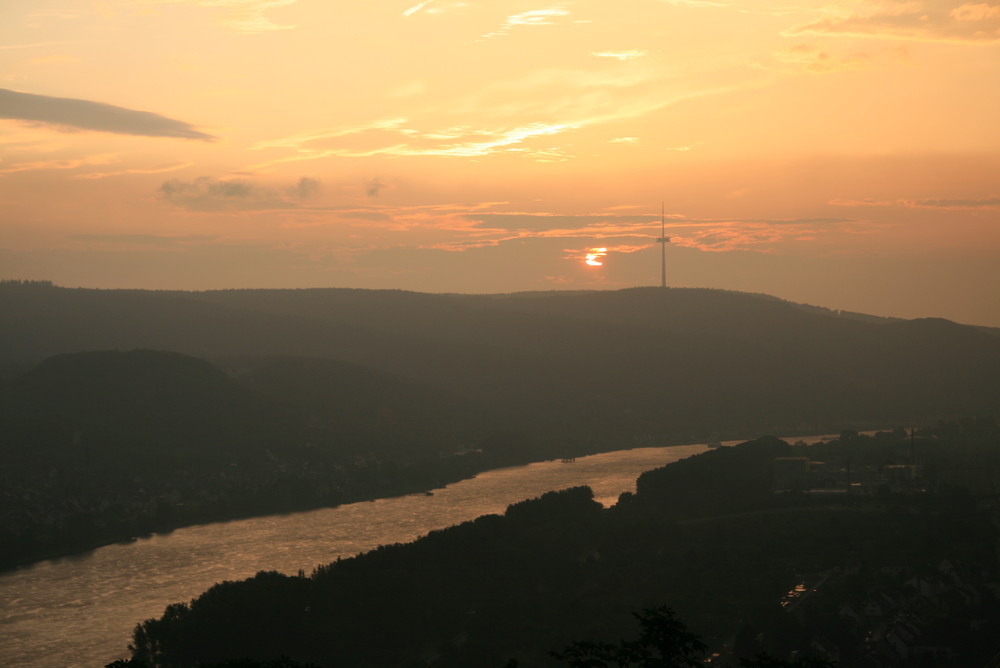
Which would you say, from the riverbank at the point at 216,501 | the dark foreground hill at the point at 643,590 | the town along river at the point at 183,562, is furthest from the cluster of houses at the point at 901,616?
the riverbank at the point at 216,501

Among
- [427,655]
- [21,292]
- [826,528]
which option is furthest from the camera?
[21,292]

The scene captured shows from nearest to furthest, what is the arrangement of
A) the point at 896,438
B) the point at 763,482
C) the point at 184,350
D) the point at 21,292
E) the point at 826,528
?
1. the point at 826,528
2. the point at 763,482
3. the point at 896,438
4. the point at 184,350
5. the point at 21,292

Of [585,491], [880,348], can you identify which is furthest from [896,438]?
[880,348]

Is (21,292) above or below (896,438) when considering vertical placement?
above

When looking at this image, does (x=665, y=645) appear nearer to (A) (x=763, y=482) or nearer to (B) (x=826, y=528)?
(B) (x=826, y=528)

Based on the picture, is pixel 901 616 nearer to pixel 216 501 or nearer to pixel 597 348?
pixel 216 501

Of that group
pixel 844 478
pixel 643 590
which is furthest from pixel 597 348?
pixel 643 590

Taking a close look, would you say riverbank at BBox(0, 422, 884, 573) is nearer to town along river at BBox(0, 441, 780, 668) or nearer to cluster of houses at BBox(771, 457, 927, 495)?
town along river at BBox(0, 441, 780, 668)
